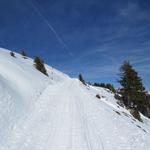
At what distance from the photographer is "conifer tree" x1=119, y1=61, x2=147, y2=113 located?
1580 inches

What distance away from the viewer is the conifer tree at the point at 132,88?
132 feet

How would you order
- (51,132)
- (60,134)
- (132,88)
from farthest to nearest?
1. (132,88)
2. (51,132)
3. (60,134)

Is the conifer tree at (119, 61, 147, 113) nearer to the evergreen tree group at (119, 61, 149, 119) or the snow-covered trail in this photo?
the evergreen tree group at (119, 61, 149, 119)

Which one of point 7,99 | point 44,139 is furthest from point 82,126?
point 7,99

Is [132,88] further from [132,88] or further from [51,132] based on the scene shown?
[51,132]

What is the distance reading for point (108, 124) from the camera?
12.5 meters

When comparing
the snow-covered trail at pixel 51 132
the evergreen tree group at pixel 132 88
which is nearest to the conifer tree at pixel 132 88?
the evergreen tree group at pixel 132 88

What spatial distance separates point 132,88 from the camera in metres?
40.9

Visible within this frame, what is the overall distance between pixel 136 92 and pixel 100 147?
33.9 meters

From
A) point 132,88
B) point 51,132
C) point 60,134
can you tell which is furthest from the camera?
point 132,88

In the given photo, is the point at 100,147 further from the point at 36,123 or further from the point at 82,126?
the point at 36,123

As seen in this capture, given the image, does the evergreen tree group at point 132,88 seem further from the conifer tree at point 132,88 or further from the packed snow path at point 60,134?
the packed snow path at point 60,134

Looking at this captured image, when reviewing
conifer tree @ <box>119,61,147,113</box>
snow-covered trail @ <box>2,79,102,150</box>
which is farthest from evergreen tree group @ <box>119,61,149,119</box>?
snow-covered trail @ <box>2,79,102,150</box>

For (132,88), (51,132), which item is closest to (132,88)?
(132,88)
